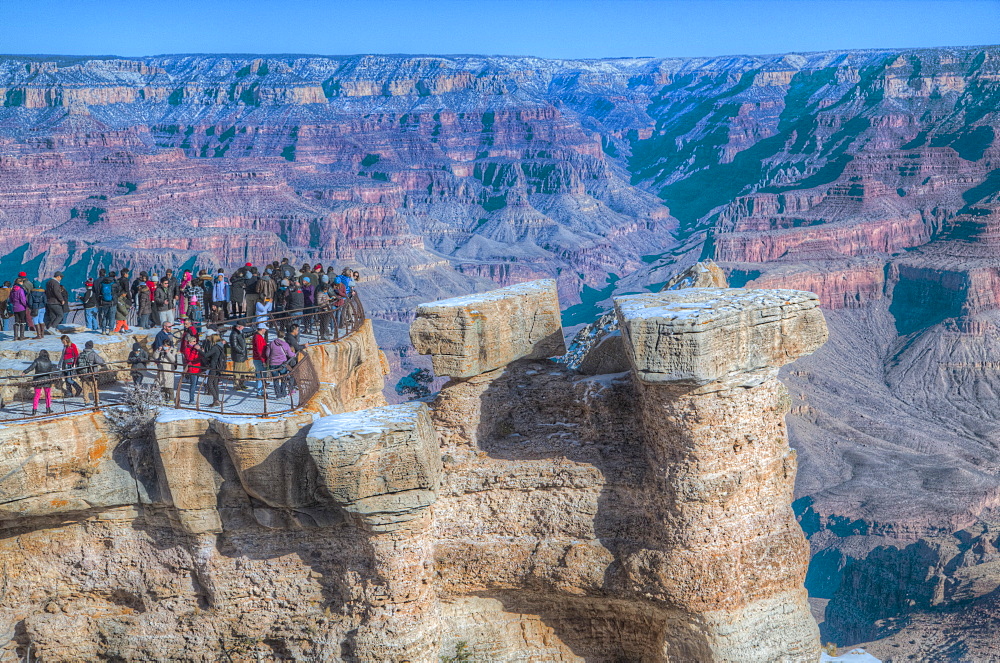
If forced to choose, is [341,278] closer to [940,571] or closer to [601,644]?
[601,644]

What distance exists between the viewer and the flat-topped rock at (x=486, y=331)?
21500mm

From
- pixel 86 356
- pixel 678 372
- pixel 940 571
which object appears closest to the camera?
pixel 678 372

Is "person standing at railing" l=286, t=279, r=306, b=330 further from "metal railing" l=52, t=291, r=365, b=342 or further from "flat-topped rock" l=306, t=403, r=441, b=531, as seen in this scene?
"flat-topped rock" l=306, t=403, r=441, b=531

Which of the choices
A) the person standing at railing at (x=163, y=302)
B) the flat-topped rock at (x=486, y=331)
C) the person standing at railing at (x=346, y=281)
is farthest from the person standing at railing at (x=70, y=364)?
the flat-topped rock at (x=486, y=331)

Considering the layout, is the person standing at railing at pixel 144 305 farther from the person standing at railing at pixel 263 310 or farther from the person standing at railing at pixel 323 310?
the person standing at railing at pixel 323 310

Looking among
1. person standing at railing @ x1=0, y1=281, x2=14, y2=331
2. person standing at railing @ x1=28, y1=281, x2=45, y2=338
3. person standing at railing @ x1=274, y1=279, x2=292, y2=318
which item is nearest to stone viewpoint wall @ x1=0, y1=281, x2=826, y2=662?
person standing at railing @ x1=274, y1=279, x2=292, y2=318

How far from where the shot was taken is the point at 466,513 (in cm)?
2178

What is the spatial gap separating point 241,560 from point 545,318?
7825 mm

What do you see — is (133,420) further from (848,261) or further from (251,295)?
(848,261)

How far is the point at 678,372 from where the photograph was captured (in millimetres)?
18812

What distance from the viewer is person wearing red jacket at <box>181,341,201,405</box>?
71.7ft

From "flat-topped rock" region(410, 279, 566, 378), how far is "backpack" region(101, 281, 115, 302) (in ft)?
31.0

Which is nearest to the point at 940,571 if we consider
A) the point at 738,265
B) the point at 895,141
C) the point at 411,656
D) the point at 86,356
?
the point at 411,656

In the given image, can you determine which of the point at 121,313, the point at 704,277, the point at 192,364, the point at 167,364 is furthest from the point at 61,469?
the point at 704,277
